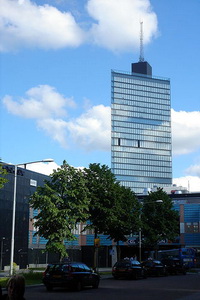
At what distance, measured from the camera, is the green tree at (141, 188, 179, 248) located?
62.7m

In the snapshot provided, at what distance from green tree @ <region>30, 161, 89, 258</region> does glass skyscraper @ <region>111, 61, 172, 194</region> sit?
14014 cm

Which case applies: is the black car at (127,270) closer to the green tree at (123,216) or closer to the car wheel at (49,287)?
the green tree at (123,216)

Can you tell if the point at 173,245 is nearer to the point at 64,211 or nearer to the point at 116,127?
the point at 64,211

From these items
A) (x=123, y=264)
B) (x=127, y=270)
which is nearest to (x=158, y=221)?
(x=123, y=264)

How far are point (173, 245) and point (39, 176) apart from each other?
125 feet

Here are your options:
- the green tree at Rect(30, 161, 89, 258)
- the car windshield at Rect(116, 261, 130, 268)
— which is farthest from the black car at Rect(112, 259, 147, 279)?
the green tree at Rect(30, 161, 89, 258)

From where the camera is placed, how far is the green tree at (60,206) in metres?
35.1

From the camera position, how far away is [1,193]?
6116cm

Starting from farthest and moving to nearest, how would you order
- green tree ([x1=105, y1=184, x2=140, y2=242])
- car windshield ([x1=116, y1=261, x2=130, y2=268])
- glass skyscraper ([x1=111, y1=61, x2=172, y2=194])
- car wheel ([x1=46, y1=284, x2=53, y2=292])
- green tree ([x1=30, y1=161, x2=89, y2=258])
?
glass skyscraper ([x1=111, y1=61, x2=172, y2=194])
green tree ([x1=105, y1=184, x2=140, y2=242])
car windshield ([x1=116, y1=261, x2=130, y2=268])
green tree ([x1=30, y1=161, x2=89, y2=258])
car wheel ([x1=46, y1=284, x2=53, y2=292])

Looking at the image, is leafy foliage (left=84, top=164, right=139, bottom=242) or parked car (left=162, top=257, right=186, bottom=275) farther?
parked car (left=162, top=257, right=186, bottom=275)

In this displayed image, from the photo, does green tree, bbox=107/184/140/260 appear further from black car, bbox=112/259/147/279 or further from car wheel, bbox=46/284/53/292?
car wheel, bbox=46/284/53/292

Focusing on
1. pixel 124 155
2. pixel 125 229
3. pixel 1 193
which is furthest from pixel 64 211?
pixel 124 155

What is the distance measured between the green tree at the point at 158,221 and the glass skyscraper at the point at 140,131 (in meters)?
111

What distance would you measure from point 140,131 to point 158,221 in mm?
121569
